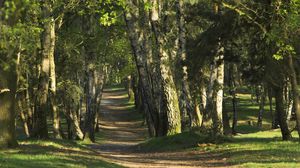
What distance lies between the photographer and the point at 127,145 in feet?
149

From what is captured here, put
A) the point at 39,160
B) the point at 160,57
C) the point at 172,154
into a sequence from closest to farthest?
1. the point at 39,160
2. the point at 172,154
3. the point at 160,57

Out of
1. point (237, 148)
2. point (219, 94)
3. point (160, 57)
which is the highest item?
point (160, 57)

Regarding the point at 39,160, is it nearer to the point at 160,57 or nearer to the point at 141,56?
the point at 160,57

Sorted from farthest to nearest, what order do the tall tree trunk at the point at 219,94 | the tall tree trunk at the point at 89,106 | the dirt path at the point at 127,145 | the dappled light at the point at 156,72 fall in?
the tall tree trunk at the point at 89,106 < the tall tree trunk at the point at 219,94 < the dirt path at the point at 127,145 < the dappled light at the point at 156,72

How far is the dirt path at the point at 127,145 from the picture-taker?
24.1 metres

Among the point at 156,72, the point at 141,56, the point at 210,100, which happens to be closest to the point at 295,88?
the point at 210,100

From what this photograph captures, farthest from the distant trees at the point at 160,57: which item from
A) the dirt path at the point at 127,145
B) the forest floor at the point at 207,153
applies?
the dirt path at the point at 127,145

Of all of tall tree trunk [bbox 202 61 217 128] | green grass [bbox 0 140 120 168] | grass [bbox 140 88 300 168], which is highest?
tall tree trunk [bbox 202 61 217 128]

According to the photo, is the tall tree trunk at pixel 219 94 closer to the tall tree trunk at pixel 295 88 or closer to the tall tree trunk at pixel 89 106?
the tall tree trunk at pixel 295 88

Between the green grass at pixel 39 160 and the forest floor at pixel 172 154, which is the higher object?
the green grass at pixel 39 160

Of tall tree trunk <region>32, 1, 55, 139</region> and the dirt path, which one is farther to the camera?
tall tree trunk <region>32, 1, 55, 139</region>

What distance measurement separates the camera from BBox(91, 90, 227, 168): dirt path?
24094mm

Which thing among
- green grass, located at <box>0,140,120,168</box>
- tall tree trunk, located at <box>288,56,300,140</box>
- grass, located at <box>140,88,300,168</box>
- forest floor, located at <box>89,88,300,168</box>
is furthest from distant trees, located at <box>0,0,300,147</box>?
forest floor, located at <box>89,88,300,168</box>

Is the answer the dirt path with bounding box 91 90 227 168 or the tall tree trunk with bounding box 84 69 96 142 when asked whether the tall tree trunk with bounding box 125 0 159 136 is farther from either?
the tall tree trunk with bounding box 84 69 96 142
